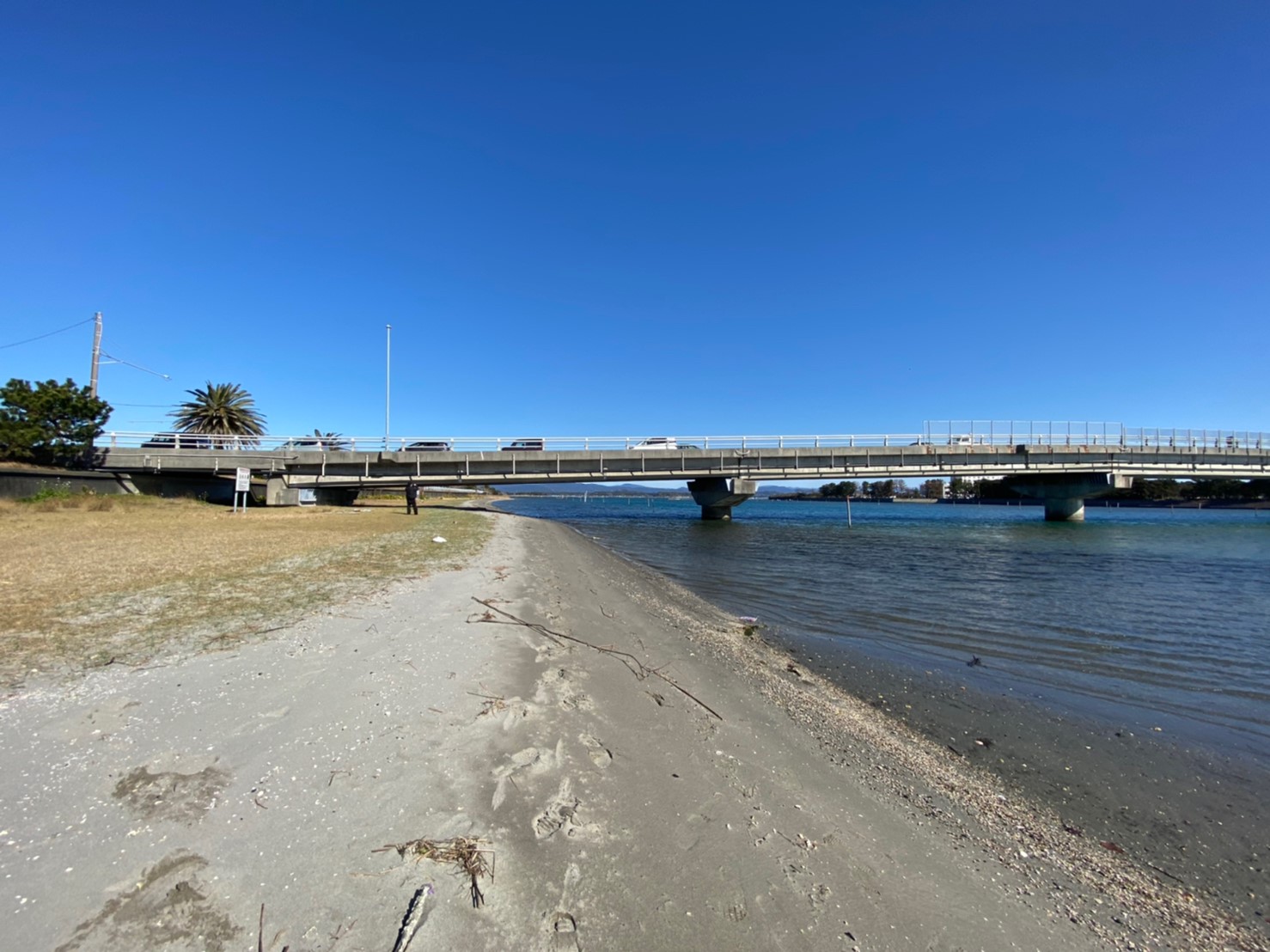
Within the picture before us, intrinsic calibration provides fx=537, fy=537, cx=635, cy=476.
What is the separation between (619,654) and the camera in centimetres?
841

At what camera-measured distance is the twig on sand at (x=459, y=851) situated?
3152 mm

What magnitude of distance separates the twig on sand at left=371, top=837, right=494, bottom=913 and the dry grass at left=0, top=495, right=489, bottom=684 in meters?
5.09

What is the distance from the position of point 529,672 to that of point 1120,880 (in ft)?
18.7

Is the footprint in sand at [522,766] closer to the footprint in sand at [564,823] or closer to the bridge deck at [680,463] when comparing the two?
the footprint in sand at [564,823]

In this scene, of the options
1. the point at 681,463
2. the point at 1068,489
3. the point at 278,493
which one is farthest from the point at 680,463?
the point at 1068,489

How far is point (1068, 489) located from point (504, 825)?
7529 cm

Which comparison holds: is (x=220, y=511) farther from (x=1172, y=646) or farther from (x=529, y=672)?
(x=1172, y=646)

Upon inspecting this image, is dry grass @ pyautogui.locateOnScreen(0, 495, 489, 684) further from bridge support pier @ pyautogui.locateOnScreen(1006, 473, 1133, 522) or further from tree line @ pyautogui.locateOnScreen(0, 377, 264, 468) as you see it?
bridge support pier @ pyautogui.locateOnScreen(1006, 473, 1133, 522)

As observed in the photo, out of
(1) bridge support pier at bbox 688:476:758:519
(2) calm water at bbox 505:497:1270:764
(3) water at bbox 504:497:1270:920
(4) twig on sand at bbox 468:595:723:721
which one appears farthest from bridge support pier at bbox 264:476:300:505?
(4) twig on sand at bbox 468:595:723:721

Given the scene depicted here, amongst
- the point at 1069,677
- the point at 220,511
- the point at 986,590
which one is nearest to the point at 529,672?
the point at 1069,677

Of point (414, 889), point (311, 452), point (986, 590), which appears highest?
point (311, 452)

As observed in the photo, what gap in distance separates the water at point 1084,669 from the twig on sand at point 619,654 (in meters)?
2.97

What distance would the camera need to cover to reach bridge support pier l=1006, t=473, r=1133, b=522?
58.2 meters

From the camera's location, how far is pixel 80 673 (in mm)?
5617
